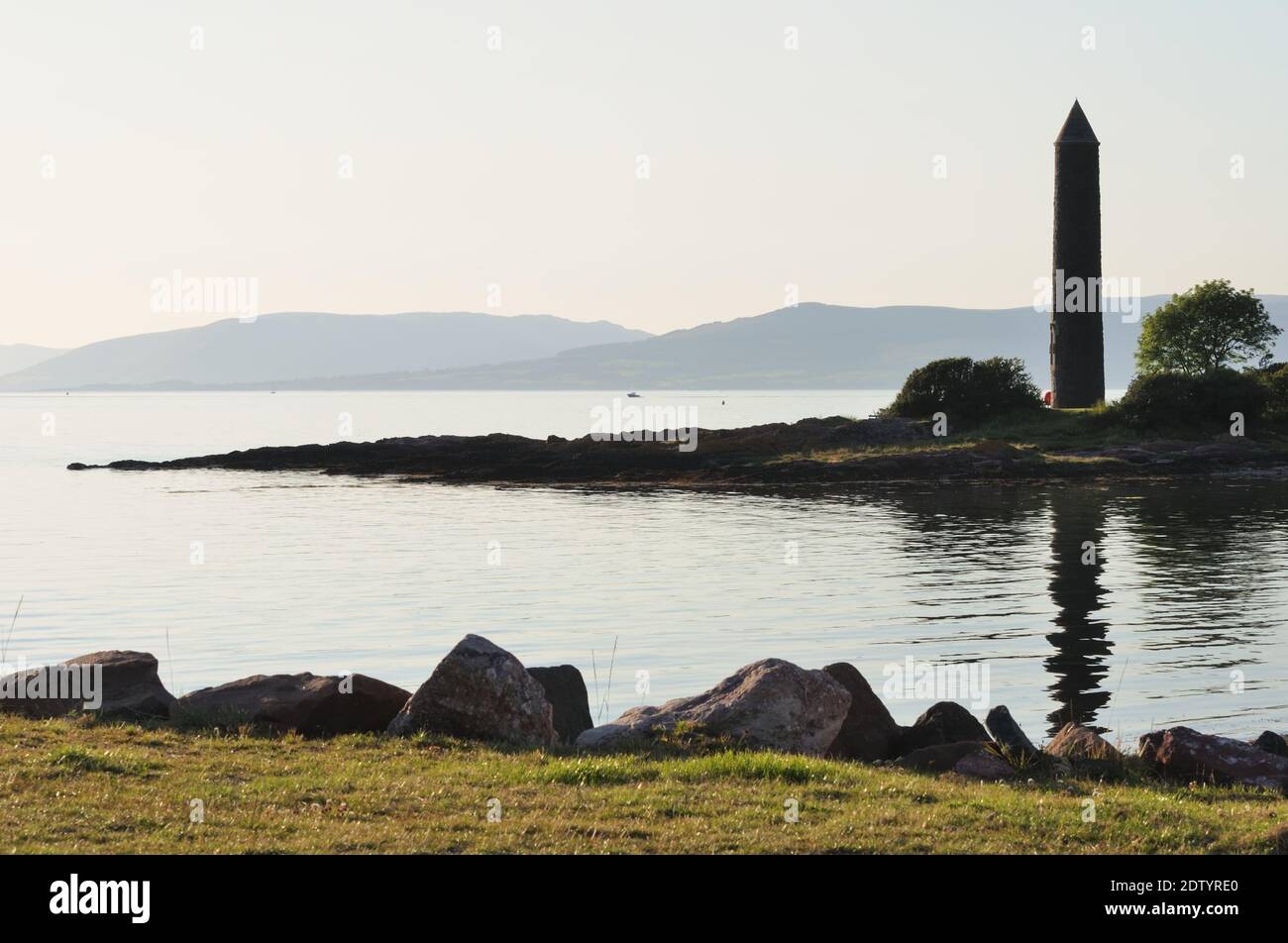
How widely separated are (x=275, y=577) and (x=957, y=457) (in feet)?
150

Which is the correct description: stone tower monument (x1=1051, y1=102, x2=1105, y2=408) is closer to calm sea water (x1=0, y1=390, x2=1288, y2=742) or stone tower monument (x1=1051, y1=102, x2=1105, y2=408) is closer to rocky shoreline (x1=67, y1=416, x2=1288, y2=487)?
rocky shoreline (x1=67, y1=416, x2=1288, y2=487)

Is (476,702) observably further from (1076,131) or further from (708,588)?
(1076,131)

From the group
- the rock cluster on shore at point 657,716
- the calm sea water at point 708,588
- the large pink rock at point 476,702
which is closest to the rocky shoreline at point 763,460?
the calm sea water at point 708,588

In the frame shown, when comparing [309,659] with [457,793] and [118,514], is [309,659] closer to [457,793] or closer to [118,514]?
[457,793]

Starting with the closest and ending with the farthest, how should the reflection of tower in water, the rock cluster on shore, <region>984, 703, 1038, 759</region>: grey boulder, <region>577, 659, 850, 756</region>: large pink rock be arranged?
1. the rock cluster on shore
2. <region>577, 659, 850, 756</region>: large pink rock
3. <region>984, 703, 1038, 759</region>: grey boulder
4. the reflection of tower in water

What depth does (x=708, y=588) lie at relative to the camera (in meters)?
37.6

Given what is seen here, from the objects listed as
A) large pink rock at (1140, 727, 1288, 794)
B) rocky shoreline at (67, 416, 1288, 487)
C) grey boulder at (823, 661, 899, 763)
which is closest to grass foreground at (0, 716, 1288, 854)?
large pink rock at (1140, 727, 1288, 794)

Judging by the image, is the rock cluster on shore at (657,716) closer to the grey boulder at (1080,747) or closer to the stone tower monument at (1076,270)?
the grey boulder at (1080,747)

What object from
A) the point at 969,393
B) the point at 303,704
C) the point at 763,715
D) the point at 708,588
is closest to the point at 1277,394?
the point at 969,393

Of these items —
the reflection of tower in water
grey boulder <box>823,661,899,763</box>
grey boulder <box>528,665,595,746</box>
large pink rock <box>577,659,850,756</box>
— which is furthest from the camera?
the reflection of tower in water

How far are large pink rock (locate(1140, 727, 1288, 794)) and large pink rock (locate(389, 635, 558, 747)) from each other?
660cm

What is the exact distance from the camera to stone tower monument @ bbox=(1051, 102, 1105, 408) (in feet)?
292

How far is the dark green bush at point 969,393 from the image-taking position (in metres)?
87.8
